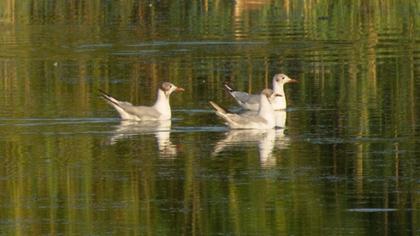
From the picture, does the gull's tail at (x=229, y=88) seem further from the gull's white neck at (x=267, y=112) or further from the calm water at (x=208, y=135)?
the gull's white neck at (x=267, y=112)

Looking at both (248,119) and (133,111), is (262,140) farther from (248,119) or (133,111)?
(133,111)

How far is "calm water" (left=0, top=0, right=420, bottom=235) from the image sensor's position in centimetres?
1222

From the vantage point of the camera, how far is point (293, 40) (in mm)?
28188

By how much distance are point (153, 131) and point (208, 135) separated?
2.91 feet

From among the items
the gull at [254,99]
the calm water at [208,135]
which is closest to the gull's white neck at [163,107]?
the calm water at [208,135]

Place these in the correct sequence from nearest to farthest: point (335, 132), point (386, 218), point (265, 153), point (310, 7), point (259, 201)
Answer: point (386, 218) → point (259, 201) → point (265, 153) → point (335, 132) → point (310, 7)

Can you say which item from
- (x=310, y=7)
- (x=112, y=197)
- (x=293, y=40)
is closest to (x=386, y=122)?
(x=112, y=197)

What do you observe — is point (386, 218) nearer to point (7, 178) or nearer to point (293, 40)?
point (7, 178)

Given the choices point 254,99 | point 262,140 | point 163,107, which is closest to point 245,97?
point 254,99

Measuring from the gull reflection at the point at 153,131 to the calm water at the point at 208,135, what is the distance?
0.19ft

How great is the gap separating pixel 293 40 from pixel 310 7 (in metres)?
8.02

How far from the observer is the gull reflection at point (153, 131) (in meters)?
15.9

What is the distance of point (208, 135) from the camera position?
1689 centimetres

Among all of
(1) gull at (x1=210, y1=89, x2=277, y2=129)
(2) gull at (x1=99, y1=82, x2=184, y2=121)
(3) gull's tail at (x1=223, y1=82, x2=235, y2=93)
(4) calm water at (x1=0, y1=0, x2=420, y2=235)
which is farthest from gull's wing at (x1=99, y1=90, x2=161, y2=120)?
(3) gull's tail at (x1=223, y1=82, x2=235, y2=93)
